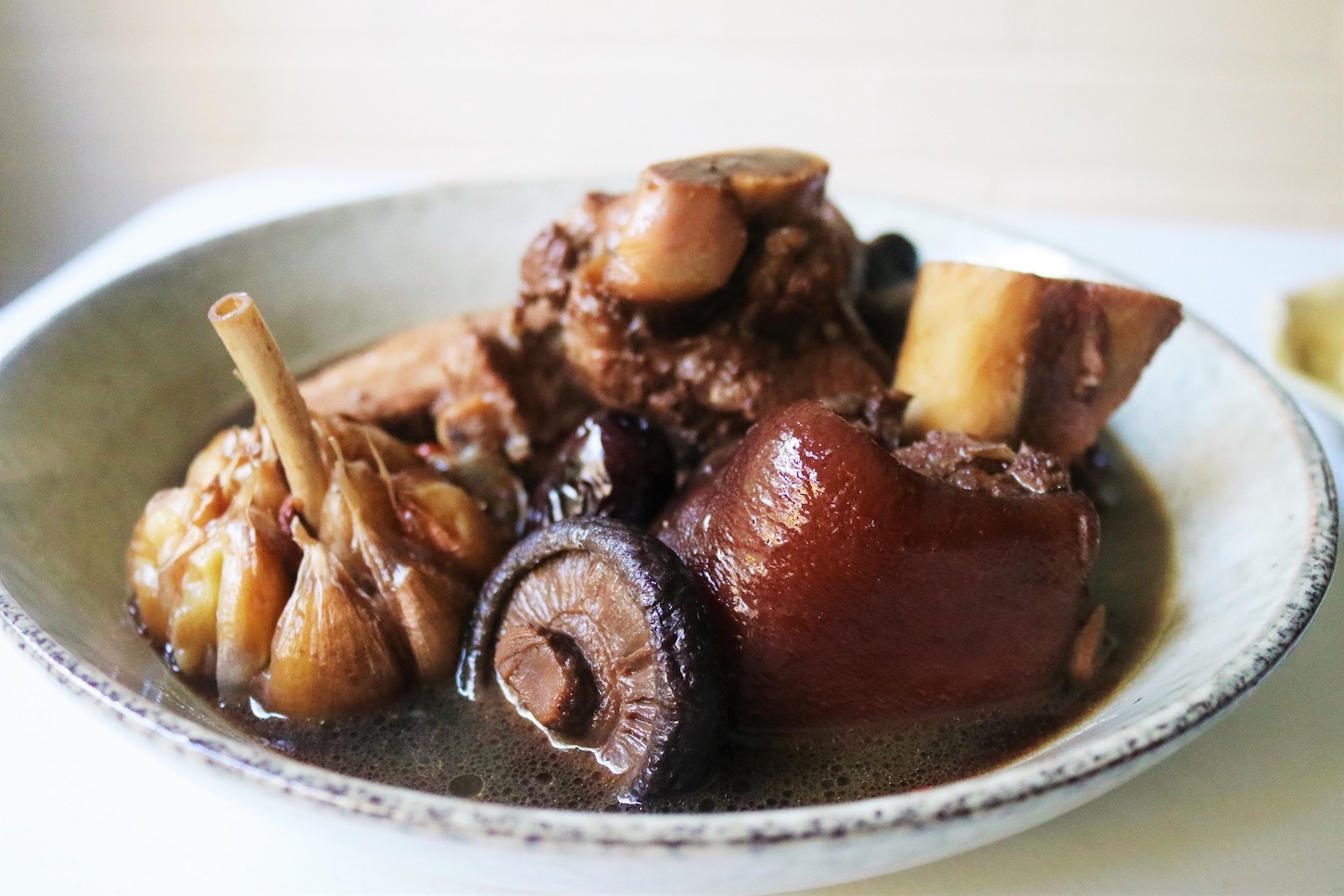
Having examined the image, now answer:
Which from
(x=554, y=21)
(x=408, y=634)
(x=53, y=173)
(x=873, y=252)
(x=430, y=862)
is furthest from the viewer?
(x=53, y=173)

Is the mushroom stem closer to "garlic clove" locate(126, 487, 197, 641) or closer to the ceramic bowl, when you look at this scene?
"garlic clove" locate(126, 487, 197, 641)

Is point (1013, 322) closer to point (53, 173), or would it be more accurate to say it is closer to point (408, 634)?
point (408, 634)

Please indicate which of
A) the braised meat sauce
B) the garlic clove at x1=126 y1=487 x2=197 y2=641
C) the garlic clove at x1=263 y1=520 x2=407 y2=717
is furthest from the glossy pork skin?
the garlic clove at x1=126 y1=487 x2=197 y2=641

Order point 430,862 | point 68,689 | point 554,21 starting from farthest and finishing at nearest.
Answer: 1. point 554,21
2. point 68,689
3. point 430,862

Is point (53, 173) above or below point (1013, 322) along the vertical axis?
below

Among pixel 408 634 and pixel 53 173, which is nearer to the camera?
pixel 408 634

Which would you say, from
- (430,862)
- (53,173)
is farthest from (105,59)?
(430,862)

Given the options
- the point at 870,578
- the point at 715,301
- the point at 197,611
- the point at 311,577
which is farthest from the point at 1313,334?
the point at 197,611
